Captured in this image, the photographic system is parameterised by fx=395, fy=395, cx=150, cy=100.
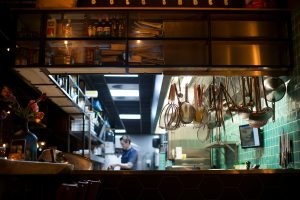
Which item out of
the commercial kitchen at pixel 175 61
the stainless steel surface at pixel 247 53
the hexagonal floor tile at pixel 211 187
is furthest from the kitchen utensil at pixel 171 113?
the hexagonal floor tile at pixel 211 187

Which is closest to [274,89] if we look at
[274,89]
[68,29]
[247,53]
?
[274,89]

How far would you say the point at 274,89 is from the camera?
373cm

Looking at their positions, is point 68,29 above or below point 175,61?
above

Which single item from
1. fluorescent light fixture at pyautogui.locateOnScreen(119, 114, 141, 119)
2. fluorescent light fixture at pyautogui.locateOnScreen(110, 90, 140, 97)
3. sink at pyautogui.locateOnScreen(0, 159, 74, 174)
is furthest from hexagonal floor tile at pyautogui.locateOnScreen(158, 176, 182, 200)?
fluorescent light fixture at pyautogui.locateOnScreen(119, 114, 141, 119)

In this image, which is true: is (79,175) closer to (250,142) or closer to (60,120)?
(250,142)

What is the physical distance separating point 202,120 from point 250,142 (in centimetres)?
64

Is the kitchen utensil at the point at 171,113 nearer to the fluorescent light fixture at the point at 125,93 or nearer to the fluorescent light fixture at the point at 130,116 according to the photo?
the fluorescent light fixture at the point at 125,93

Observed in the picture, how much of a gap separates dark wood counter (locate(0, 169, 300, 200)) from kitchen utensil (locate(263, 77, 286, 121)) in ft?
2.55

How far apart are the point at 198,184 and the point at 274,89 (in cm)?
123

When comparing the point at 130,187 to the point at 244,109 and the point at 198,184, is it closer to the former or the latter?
the point at 198,184

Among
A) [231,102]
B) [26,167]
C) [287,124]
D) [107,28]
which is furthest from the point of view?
[231,102]

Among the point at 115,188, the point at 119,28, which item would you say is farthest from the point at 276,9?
the point at 115,188

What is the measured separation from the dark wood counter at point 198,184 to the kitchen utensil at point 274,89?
2.55ft

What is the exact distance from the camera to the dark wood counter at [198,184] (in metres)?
3.18
